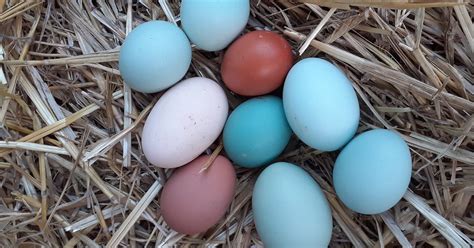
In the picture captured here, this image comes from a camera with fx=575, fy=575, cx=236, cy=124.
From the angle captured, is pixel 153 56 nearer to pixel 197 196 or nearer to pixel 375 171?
pixel 197 196

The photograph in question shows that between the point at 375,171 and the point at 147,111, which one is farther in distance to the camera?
the point at 147,111

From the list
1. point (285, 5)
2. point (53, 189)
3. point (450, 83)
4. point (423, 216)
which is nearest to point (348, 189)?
point (423, 216)

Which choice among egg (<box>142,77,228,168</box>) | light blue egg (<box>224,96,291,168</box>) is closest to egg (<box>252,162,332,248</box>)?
light blue egg (<box>224,96,291,168</box>)

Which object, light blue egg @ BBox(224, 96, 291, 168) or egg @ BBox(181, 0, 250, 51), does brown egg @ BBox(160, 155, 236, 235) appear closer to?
light blue egg @ BBox(224, 96, 291, 168)

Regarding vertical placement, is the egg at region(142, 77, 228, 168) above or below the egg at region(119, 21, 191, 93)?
below

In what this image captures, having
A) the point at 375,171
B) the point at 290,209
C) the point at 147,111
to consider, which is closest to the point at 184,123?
the point at 147,111

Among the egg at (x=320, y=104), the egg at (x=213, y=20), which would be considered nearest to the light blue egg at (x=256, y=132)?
the egg at (x=320, y=104)

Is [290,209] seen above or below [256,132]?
below
